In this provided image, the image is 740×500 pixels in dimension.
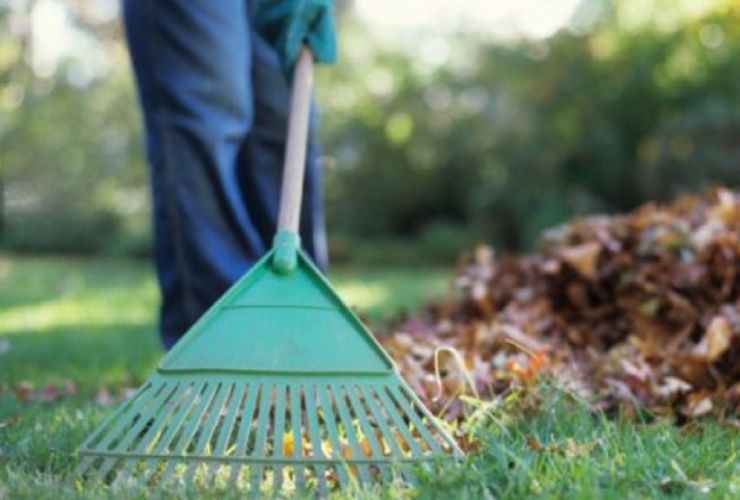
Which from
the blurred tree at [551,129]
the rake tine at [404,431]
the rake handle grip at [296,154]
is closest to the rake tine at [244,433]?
the rake tine at [404,431]

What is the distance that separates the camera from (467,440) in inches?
72.8

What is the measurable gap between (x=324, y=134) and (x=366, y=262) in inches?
69.1

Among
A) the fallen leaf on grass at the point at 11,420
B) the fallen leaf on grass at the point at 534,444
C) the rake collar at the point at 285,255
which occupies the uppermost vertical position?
the rake collar at the point at 285,255

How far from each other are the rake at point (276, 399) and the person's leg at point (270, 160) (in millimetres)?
909

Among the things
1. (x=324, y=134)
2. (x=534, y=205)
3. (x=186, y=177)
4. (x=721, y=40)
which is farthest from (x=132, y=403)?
(x=324, y=134)

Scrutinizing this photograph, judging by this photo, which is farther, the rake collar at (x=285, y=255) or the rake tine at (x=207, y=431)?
the rake collar at (x=285, y=255)

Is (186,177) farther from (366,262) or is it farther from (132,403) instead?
(366,262)

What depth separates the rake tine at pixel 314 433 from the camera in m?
1.64

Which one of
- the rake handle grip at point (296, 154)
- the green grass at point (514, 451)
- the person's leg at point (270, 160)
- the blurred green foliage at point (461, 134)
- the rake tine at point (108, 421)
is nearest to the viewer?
the green grass at point (514, 451)

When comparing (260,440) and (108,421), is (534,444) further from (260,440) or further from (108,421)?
(108,421)

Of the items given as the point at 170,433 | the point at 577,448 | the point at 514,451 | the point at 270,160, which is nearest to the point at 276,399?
the point at 170,433

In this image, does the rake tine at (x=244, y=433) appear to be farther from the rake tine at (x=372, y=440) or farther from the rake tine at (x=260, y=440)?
the rake tine at (x=372, y=440)

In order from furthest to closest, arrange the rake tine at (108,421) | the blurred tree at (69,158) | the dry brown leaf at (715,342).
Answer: the blurred tree at (69,158)
the dry brown leaf at (715,342)
the rake tine at (108,421)

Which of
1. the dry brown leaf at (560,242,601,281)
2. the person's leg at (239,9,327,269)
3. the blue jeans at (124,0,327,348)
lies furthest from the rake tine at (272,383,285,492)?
the dry brown leaf at (560,242,601,281)
